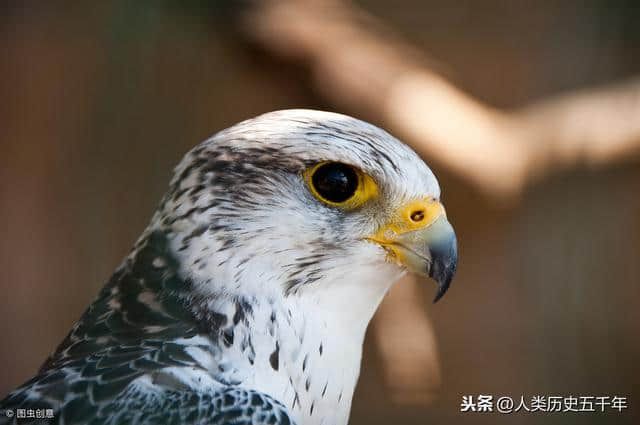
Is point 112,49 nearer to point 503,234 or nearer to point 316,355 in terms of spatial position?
point 503,234

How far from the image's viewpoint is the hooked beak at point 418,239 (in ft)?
7.06

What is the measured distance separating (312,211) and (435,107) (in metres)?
2.86

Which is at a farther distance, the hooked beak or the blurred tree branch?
the blurred tree branch

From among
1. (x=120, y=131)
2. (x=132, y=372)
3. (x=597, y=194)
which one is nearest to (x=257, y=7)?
(x=120, y=131)

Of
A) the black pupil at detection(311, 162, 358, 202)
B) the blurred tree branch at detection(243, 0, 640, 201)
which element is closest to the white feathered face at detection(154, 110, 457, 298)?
the black pupil at detection(311, 162, 358, 202)

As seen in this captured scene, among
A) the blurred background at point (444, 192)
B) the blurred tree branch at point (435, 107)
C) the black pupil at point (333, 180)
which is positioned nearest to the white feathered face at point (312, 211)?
the black pupil at point (333, 180)

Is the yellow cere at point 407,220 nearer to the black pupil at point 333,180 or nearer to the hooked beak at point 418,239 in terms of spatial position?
the hooked beak at point 418,239

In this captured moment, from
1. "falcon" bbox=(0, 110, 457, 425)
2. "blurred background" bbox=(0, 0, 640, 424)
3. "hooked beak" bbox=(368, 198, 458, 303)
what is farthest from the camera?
"blurred background" bbox=(0, 0, 640, 424)

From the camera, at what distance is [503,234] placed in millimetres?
5363

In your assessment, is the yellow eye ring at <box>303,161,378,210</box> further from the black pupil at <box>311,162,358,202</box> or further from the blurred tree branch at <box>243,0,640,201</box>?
the blurred tree branch at <box>243,0,640,201</box>

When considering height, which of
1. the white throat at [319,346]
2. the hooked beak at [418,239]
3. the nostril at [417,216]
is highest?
the nostril at [417,216]

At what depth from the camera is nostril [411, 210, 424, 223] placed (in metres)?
2.19

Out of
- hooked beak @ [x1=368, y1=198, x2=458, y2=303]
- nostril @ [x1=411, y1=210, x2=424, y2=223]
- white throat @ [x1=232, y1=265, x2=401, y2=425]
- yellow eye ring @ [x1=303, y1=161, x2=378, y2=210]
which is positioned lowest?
white throat @ [x1=232, y1=265, x2=401, y2=425]

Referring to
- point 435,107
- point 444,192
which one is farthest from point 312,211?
point 444,192
